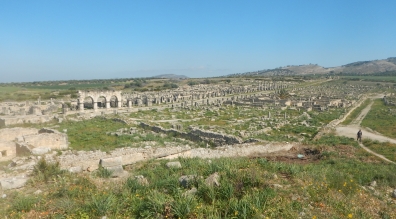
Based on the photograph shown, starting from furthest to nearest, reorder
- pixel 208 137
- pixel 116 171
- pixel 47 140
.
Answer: pixel 208 137 → pixel 47 140 → pixel 116 171

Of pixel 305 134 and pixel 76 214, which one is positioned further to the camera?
pixel 305 134

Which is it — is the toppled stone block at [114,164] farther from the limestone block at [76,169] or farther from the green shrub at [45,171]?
the green shrub at [45,171]

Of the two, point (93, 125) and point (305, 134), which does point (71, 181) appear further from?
point (305, 134)

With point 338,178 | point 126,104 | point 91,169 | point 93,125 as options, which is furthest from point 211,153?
point 126,104

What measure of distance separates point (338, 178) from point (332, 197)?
1.56 metres

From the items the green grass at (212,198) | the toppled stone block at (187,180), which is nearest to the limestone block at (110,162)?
the green grass at (212,198)

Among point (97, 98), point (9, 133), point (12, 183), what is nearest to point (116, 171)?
point (12, 183)

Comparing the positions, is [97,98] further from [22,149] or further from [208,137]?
[22,149]

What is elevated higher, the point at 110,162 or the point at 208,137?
the point at 110,162

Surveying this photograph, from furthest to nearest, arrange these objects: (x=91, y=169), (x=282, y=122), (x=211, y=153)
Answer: (x=282, y=122) → (x=211, y=153) → (x=91, y=169)

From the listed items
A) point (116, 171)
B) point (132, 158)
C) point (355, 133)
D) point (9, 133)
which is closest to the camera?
point (116, 171)

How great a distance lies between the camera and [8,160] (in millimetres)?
12805

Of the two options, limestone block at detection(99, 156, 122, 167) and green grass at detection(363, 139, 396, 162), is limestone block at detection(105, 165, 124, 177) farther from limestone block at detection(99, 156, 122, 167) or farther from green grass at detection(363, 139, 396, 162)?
green grass at detection(363, 139, 396, 162)

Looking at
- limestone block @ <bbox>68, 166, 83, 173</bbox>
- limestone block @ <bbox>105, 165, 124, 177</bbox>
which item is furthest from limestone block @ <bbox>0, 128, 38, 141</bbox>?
limestone block @ <bbox>105, 165, 124, 177</bbox>
